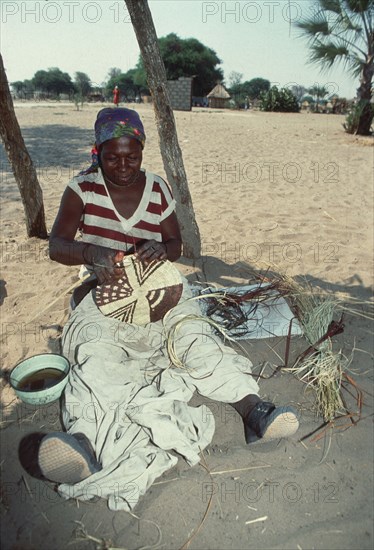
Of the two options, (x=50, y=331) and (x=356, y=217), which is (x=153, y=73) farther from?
(x=356, y=217)

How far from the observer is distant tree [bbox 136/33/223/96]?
39.2 m

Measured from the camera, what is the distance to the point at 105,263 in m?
1.81

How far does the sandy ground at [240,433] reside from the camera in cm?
149

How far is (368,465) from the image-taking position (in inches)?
68.1

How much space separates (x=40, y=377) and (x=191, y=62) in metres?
43.6

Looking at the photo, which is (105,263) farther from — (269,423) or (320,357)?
(320,357)

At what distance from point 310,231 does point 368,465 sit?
2.81 m

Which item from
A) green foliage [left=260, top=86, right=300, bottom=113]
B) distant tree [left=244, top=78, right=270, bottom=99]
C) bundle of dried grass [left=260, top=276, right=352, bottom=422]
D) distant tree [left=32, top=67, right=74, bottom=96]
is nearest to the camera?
bundle of dried grass [left=260, top=276, right=352, bottom=422]

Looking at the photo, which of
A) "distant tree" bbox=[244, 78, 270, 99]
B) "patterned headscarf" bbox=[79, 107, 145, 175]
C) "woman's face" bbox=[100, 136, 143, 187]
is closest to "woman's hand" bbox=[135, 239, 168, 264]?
"woman's face" bbox=[100, 136, 143, 187]

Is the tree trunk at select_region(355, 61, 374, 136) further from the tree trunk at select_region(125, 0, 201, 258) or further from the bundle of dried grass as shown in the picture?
the bundle of dried grass

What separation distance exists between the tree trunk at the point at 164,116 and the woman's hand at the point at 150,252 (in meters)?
1.38

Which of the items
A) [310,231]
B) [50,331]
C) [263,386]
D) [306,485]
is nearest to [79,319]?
[50,331]

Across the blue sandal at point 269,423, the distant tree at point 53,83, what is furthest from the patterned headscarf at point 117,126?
the distant tree at point 53,83

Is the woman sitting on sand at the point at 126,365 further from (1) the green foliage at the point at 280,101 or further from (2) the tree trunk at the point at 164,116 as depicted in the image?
(1) the green foliage at the point at 280,101
